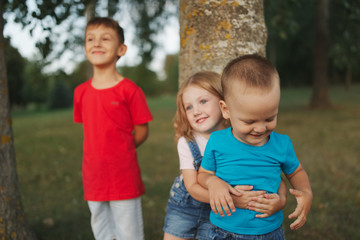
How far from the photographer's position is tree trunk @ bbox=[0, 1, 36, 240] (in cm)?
280

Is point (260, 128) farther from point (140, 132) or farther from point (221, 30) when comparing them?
point (140, 132)

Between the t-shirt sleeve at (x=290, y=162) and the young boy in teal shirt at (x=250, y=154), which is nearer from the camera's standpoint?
the young boy in teal shirt at (x=250, y=154)

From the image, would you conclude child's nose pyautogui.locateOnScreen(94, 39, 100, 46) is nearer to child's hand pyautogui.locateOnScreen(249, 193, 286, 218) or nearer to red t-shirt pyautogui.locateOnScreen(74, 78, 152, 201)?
red t-shirt pyautogui.locateOnScreen(74, 78, 152, 201)

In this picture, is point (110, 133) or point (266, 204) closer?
point (266, 204)

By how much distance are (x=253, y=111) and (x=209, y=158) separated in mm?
398

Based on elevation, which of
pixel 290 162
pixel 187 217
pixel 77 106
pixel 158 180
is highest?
pixel 77 106

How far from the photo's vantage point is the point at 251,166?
1768mm

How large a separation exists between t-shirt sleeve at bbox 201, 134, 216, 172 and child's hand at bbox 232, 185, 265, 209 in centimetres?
19

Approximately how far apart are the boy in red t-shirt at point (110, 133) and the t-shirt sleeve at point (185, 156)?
68cm

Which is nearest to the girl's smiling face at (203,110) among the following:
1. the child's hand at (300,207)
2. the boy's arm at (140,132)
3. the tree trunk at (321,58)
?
the child's hand at (300,207)

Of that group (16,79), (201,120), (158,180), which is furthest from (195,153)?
(16,79)

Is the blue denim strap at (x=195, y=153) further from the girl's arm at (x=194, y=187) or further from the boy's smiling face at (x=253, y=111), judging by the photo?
the boy's smiling face at (x=253, y=111)

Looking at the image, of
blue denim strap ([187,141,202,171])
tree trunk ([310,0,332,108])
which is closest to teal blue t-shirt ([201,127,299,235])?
blue denim strap ([187,141,202,171])

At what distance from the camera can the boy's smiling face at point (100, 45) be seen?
8.85ft
